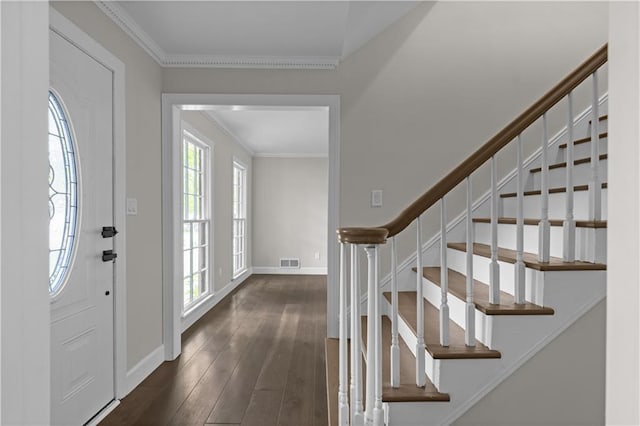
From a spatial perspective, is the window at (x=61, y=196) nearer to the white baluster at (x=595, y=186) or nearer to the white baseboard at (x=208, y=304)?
the white baseboard at (x=208, y=304)

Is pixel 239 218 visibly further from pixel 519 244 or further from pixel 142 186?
pixel 519 244

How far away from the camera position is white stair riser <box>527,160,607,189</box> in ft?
8.02

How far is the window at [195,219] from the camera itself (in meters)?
4.45

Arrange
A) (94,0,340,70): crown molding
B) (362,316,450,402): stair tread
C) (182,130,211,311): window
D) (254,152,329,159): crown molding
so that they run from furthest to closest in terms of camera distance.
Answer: (254,152,329,159): crown molding
(182,130,211,311): window
(94,0,340,70): crown molding
(362,316,450,402): stair tread

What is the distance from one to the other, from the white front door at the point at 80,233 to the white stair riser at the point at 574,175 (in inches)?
116

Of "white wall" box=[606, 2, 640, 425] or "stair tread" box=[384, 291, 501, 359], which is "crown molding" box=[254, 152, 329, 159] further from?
"white wall" box=[606, 2, 640, 425]

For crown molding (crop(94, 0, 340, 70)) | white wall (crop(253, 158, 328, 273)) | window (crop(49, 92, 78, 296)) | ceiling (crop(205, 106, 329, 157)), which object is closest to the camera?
window (crop(49, 92, 78, 296))

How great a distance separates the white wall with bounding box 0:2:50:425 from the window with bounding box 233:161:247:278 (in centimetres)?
634

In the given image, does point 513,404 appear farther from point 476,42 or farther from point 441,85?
point 476,42

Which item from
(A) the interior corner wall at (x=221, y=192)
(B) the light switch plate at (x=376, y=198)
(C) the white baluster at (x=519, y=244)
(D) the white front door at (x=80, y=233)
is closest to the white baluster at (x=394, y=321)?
(C) the white baluster at (x=519, y=244)

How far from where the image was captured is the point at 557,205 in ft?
8.14

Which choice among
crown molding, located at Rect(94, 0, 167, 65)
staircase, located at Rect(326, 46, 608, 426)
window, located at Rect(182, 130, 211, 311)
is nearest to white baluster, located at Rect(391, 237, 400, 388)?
staircase, located at Rect(326, 46, 608, 426)

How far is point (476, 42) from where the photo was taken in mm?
3240

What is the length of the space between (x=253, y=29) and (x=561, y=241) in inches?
91.5
